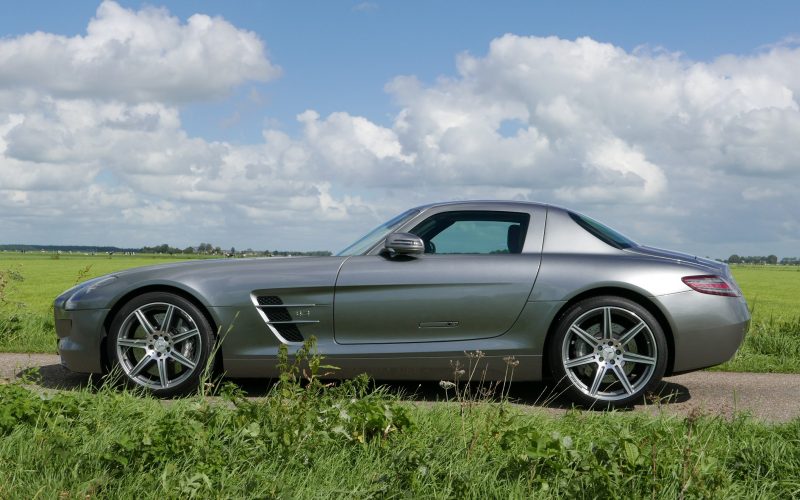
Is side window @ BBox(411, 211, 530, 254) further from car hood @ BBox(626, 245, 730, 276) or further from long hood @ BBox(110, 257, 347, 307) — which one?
car hood @ BBox(626, 245, 730, 276)

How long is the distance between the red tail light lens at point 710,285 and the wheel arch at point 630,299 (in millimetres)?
321

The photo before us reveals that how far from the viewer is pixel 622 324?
225 inches

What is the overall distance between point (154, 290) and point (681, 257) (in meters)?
4.18

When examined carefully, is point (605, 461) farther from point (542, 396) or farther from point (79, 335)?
point (79, 335)

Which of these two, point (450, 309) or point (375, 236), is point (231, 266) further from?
point (450, 309)

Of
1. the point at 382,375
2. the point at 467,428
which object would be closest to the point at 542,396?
the point at 382,375

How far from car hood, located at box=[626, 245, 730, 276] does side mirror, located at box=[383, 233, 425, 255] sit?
5.56ft

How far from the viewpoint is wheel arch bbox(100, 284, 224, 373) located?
5.91m

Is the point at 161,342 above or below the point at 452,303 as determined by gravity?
below

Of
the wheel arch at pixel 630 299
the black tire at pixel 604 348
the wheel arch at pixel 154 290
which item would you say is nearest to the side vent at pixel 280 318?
the wheel arch at pixel 154 290

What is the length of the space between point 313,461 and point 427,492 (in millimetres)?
610

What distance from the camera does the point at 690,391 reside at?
6695 millimetres

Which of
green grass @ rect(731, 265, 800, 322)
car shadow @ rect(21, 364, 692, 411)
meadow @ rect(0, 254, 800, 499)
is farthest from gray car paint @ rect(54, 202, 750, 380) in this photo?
green grass @ rect(731, 265, 800, 322)

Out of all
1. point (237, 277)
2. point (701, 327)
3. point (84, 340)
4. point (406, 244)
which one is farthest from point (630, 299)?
point (84, 340)
